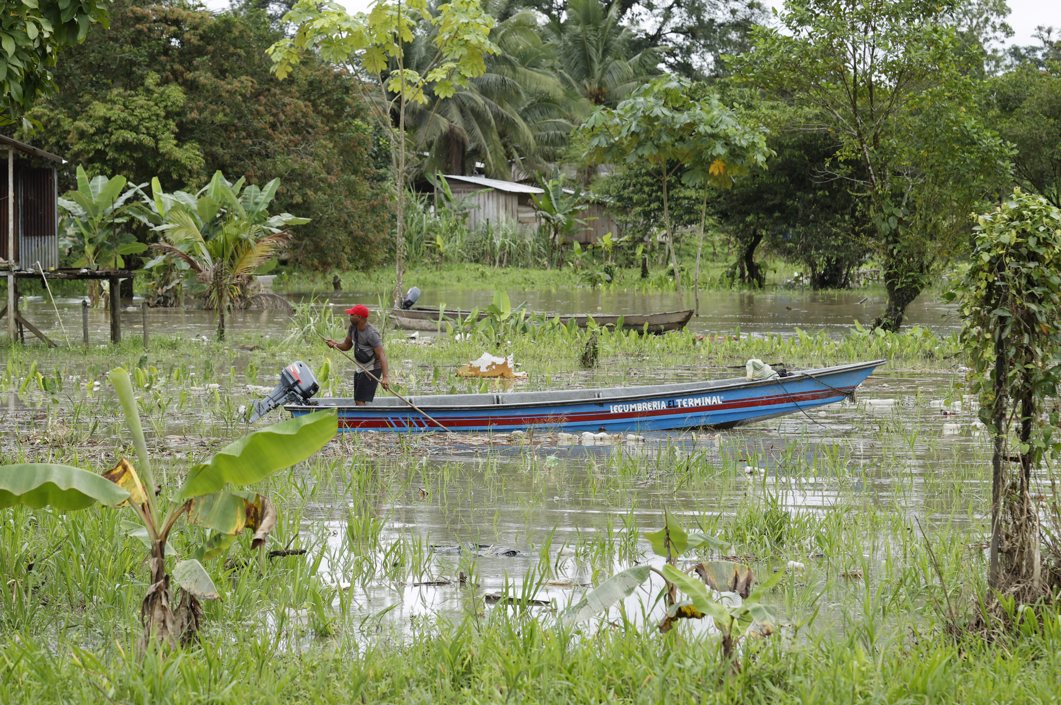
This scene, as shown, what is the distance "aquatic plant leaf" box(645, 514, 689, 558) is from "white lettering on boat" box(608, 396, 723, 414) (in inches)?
199

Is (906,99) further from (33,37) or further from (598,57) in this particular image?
(598,57)

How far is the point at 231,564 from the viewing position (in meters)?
5.13

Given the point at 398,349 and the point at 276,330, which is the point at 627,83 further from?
the point at 398,349

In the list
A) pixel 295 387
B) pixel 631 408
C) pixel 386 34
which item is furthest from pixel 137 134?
pixel 631 408

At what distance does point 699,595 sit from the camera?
3855 millimetres

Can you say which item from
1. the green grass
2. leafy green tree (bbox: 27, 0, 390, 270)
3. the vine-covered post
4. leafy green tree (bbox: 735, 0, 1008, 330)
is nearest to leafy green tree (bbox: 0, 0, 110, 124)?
the green grass

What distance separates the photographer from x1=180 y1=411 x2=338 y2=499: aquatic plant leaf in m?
4.11

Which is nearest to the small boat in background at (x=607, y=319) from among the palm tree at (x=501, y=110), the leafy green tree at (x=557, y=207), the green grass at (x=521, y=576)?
the green grass at (x=521, y=576)

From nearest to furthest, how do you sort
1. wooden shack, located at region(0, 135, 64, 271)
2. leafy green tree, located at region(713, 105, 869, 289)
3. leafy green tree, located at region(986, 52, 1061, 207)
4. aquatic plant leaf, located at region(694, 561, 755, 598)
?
aquatic plant leaf, located at region(694, 561, 755, 598) → wooden shack, located at region(0, 135, 64, 271) → leafy green tree, located at region(986, 52, 1061, 207) → leafy green tree, located at region(713, 105, 869, 289)

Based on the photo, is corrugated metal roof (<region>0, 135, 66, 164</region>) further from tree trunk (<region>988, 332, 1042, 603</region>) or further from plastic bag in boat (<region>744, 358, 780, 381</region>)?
tree trunk (<region>988, 332, 1042, 603</region>)

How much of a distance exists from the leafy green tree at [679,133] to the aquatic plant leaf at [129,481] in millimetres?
15841

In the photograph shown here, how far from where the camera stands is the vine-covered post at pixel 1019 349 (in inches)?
169

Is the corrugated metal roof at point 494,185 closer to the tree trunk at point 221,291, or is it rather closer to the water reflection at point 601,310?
the water reflection at point 601,310

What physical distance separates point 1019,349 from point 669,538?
150 cm
